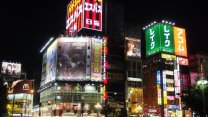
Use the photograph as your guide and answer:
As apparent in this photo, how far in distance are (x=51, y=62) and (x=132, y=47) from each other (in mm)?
37240

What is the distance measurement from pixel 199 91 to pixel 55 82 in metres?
57.4

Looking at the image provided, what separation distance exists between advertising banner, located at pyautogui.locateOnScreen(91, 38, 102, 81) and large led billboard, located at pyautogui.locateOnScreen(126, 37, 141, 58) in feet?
89.8

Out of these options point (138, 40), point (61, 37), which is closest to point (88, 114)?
point (61, 37)

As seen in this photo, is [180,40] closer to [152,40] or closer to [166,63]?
[166,63]

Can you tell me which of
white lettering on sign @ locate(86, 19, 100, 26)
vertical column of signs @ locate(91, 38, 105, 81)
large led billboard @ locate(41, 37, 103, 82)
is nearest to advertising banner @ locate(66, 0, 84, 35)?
white lettering on sign @ locate(86, 19, 100, 26)

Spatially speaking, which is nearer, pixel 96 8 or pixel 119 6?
pixel 96 8

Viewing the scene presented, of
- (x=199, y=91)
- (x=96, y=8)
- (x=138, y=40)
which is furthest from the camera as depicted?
(x=138, y=40)

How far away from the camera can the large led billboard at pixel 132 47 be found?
120 meters

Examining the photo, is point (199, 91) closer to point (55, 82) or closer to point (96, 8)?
point (55, 82)

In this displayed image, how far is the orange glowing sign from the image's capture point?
120m

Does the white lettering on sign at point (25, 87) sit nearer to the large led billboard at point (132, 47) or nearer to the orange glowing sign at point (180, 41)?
the large led billboard at point (132, 47)

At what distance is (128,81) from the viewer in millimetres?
115750

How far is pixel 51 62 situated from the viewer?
3910 inches

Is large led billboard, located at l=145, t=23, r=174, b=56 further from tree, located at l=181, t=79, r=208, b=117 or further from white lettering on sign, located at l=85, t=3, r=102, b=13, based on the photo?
tree, located at l=181, t=79, r=208, b=117
